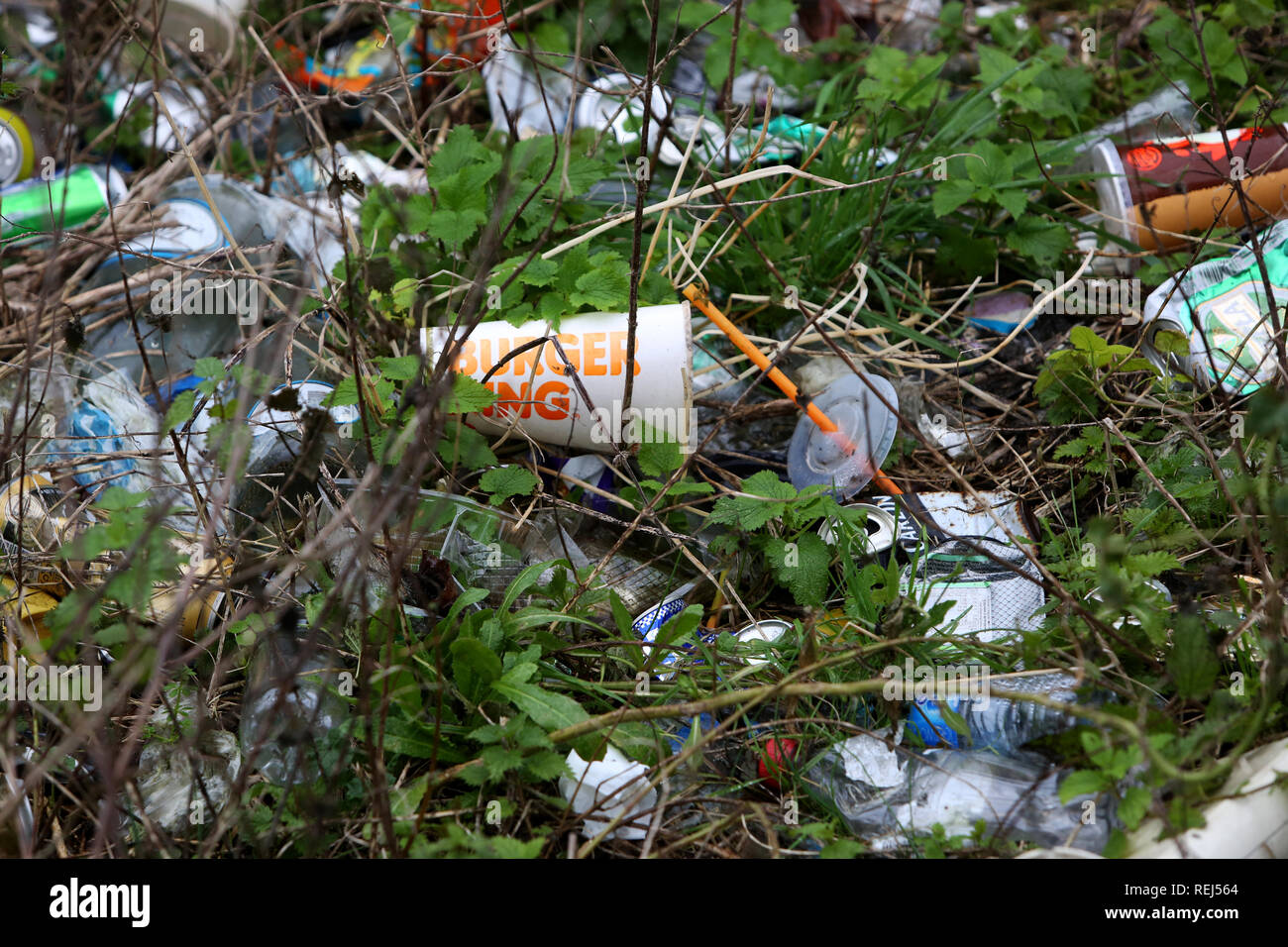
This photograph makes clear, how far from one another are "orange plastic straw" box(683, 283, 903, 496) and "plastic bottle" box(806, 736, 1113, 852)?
66 centimetres

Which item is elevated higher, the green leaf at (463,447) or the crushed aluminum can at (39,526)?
the green leaf at (463,447)

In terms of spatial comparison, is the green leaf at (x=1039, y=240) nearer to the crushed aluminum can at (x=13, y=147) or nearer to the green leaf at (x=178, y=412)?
the green leaf at (x=178, y=412)

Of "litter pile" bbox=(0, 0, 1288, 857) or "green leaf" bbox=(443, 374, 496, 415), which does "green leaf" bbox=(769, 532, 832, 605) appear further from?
"green leaf" bbox=(443, 374, 496, 415)

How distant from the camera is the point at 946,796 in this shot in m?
1.62

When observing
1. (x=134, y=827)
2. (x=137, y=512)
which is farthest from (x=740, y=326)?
(x=134, y=827)

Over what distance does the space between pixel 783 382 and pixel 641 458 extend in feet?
1.37

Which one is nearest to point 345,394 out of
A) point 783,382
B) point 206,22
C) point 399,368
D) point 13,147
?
point 399,368

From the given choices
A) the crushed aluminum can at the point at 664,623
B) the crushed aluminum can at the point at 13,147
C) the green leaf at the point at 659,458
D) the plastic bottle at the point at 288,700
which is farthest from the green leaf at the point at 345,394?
the crushed aluminum can at the point at 13,147

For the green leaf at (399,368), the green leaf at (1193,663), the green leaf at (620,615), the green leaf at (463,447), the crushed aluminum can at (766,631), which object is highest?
the green leaf at (399,368)

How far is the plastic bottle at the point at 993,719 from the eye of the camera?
65.9 inches

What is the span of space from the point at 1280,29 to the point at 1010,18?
0.83m

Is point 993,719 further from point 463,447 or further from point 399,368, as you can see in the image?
point 399,368

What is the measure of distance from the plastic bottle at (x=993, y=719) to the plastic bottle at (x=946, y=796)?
3cm
